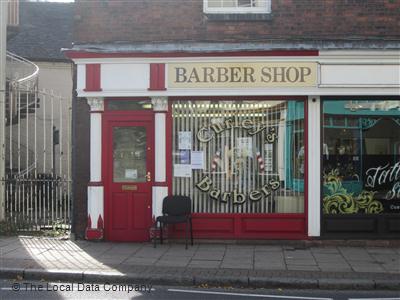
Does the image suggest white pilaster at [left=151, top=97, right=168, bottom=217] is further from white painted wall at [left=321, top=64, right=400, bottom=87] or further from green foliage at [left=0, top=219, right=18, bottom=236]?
green foliage at [left=0, top=219, right=18, bottom=236]

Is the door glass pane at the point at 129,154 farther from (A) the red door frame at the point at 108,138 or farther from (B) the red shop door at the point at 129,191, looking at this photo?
(A) the red door frame at the point at 108,138

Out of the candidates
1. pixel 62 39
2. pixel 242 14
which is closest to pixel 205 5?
pixel 242 14

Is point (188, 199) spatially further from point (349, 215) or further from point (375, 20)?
point (375, 20)

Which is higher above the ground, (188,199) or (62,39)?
(62,39)

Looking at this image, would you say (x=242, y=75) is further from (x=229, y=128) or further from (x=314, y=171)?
(x=314, y=171)

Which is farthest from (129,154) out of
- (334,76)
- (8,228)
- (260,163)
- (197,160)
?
(334,76)

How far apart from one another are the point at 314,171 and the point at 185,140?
2476 mm

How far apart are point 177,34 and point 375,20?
12.1ft

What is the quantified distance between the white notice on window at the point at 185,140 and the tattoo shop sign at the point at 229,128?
0.56 ft

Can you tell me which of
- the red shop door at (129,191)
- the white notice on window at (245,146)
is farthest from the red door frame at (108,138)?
the white notice on window at (245,146)

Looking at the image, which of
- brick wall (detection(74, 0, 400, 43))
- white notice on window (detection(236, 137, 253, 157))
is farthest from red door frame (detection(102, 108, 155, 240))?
white notice on window (detection(236, 137, 253, 157))

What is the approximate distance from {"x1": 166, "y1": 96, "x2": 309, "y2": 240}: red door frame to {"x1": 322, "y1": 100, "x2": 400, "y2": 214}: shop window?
47cm

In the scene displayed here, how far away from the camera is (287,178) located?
1100 centimetres

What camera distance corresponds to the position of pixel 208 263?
9133 mm
